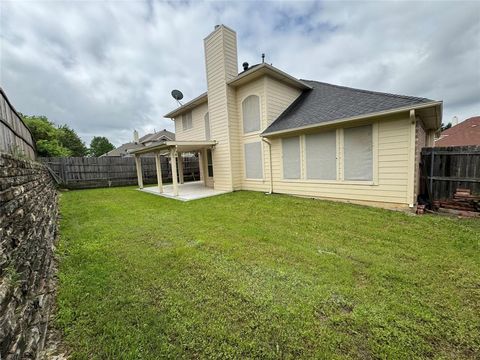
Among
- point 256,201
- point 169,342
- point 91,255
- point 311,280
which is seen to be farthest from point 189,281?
point 256,201

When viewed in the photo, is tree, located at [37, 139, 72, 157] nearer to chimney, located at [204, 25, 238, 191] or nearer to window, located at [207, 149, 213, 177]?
window, located at [207, 149, 213, 177]

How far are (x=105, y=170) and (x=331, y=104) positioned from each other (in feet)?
44.2

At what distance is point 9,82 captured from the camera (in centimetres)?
998

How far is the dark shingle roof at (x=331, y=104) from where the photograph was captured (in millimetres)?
5502

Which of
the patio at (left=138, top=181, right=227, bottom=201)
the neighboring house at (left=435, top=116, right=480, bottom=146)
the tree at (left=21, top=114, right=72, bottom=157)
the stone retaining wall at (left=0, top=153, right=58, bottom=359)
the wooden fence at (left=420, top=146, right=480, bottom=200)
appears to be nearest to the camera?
the stone retaining wall at (left=0, top=153, right=58, bottom=359)

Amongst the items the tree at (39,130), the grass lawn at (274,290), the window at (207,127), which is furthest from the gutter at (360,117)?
the tree at (39,130)

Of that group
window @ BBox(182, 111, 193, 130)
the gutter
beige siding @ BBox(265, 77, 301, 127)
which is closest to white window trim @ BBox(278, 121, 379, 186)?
the gutter

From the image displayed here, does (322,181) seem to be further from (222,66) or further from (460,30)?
(460,30)

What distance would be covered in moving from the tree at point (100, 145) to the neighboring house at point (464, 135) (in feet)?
206

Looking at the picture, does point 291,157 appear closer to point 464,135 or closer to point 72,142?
point 464,135

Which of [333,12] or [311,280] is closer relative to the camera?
[311,280]

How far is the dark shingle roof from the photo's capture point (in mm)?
5502

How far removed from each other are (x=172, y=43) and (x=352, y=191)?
1114 centimetres

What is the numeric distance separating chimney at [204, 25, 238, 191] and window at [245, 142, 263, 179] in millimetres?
786
